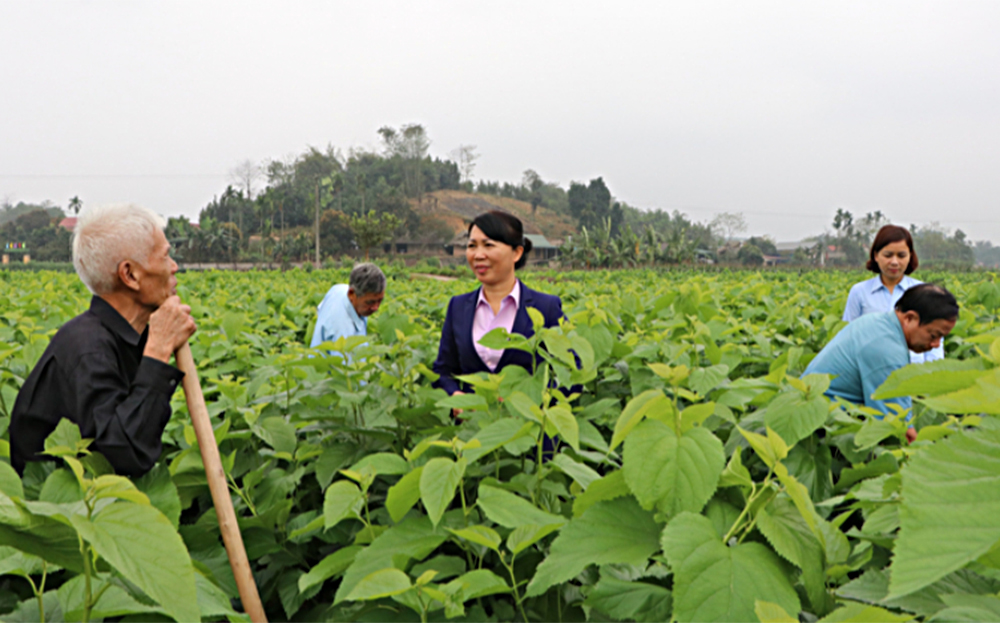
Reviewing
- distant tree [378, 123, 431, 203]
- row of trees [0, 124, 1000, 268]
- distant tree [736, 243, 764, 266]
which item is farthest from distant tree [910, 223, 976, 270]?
distant tree [378, 123, 431, 203]

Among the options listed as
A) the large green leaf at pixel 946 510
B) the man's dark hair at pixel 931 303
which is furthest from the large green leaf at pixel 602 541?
the man's dark hair at pixel 931 303

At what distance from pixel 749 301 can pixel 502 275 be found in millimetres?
4189

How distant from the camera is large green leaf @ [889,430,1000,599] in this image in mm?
637

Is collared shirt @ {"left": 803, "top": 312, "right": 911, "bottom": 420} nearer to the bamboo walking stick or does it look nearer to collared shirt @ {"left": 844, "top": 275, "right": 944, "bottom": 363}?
collared shirt @ {"left": 844, "top": 275, "right": 944, "bottom": 363}

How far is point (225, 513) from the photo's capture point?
Result: 175 centimetres

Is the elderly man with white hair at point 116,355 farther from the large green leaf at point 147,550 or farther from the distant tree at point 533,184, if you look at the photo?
the distant tree at point 533,184

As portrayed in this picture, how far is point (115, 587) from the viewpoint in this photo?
1.15 metres

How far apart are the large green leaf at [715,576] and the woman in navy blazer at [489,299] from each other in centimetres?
218

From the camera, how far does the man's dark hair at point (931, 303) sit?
3.35 metres

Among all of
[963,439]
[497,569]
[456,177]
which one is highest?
[456,177]

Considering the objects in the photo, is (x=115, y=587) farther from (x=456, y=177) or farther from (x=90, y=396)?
(x=456, y=177)

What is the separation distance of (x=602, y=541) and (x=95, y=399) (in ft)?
4.88

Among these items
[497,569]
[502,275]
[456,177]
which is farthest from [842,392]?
[456,177]

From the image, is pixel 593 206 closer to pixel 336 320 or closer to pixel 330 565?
pixel 336 320
